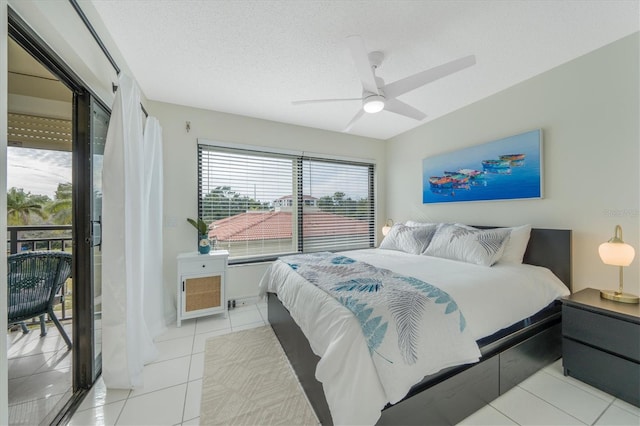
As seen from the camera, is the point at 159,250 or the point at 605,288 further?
the point at 159,250

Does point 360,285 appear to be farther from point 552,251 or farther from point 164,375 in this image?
point 552,251

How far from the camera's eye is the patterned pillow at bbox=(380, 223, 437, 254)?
2941 mm

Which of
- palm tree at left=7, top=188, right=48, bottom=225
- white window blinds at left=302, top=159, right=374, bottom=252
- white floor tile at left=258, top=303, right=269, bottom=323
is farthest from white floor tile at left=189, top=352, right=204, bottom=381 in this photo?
white window blinds at left=302, top=159, right=374, bottom=252

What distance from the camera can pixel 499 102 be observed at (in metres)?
2.70

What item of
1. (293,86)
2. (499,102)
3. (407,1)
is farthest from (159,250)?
(499,102)

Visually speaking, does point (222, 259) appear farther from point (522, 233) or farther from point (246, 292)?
point (522, 233)

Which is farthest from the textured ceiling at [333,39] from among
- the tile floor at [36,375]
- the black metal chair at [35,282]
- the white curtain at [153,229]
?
the tile floor at [36,375]

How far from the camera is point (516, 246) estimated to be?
2314 mm

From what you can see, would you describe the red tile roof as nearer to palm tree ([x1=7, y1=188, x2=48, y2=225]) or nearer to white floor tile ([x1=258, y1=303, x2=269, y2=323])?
white floor tile ([x1=258, y1=303, x2=269, y2=323])

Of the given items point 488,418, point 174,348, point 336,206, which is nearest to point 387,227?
point 336,206

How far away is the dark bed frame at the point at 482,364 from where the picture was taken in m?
1.30

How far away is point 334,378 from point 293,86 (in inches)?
101

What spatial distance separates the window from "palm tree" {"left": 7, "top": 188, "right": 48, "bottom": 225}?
1420 mm

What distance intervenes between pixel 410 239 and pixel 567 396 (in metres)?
1.75
